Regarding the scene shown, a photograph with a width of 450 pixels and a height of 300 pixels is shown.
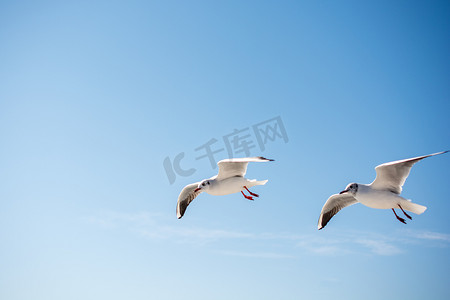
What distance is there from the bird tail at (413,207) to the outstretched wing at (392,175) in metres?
0.40

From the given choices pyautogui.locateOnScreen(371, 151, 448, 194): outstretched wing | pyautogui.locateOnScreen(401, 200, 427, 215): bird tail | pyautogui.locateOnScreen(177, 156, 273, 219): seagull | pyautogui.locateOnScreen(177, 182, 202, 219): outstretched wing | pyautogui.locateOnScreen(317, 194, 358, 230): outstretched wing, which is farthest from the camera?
pyautogui.locateOnScreen(177, 182, 202, 219): outstretched wing

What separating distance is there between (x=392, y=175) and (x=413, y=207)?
3.41 ft

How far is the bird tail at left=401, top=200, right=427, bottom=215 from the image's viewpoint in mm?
10962

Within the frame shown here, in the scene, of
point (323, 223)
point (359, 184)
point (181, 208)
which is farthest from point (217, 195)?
point (359, 184)

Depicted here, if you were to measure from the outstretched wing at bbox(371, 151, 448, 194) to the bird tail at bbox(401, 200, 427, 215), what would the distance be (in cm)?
40

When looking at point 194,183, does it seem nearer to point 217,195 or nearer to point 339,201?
point 217,195

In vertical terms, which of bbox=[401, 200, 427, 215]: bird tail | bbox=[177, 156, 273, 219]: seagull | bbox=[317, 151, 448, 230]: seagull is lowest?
bbox=[401, 200, 427, 215]: bird tail

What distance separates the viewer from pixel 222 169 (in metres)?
12.9

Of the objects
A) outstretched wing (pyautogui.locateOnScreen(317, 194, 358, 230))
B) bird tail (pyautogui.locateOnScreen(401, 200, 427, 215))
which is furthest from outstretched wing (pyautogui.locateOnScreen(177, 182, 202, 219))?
bird tail (pyautogui.locateOnScreen(401, 200, 427, 215))

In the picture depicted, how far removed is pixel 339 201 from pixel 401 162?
328 centimetres

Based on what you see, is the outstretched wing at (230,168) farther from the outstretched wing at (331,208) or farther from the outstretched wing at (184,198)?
the outstretched wing at (331,208)

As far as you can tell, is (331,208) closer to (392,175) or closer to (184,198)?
(392,175)

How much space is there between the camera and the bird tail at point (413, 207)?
36.0ft

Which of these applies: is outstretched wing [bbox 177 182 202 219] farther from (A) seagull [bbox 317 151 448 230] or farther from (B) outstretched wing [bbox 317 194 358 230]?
(A) seagull [bbox 317 151 448 230]
